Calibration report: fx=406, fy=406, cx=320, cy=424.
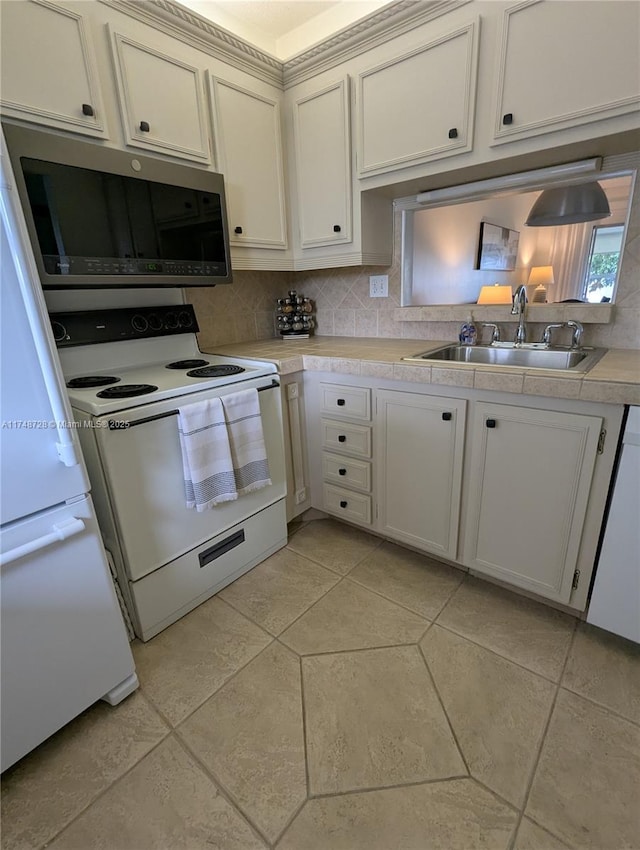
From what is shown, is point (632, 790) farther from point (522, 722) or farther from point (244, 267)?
point (244, 267)

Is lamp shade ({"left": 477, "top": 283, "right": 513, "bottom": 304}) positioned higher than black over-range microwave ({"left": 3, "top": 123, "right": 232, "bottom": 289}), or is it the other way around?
black over-range microwave ({"left": 3, "top": 123, "right": 232, "bottom": 289})

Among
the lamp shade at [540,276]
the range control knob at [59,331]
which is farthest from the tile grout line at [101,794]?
the lamp shade at [540,276]

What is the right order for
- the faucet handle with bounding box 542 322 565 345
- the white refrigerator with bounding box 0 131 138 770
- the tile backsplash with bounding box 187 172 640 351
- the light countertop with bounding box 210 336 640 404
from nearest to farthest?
the white refrigerator with bounding box 0 131 138 770 → the light countertop with bounding box 210 336 640 404 → the faucet handle with bounding box 542 322 565 345 → the tile backsplash with bounding box 187 172 640 351

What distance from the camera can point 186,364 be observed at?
1857 mm

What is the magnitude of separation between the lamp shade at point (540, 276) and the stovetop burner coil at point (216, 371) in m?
1.36

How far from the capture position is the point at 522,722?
47.1 inches

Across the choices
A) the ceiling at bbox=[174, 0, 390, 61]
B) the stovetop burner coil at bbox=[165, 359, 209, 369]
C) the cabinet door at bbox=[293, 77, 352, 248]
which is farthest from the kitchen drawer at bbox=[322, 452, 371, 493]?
the ceiling at bbox=[174, 0, 390, 61]

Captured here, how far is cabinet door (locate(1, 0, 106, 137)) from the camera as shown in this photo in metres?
1.25

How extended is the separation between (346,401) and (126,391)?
2.97ft

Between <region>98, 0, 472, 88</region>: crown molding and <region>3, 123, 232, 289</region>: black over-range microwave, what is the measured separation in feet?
1.69

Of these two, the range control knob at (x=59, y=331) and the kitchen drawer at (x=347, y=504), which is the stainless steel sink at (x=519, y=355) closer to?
the kitchen drawer at (x=347, y=504)

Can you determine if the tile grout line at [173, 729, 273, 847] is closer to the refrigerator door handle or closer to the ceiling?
the refrigerator door handle

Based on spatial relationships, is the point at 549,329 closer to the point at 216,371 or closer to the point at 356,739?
the point at 216,371

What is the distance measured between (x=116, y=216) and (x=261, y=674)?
1704 mm
